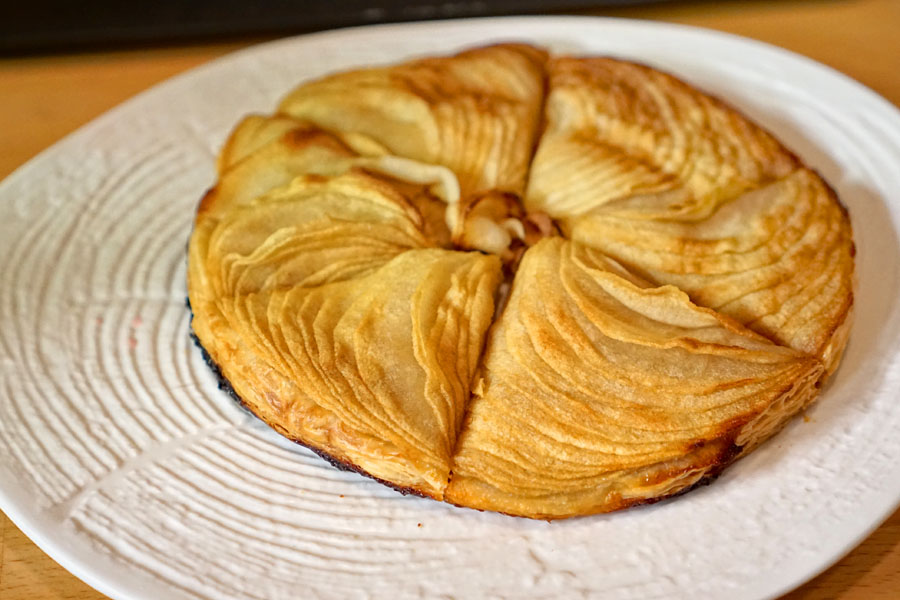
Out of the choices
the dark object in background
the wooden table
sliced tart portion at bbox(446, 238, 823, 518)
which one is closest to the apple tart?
sliced tart portion at bbox(446, 238, 823, 518)

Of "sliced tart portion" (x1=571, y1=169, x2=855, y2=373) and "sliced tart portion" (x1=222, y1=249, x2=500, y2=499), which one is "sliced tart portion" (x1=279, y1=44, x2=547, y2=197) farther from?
"sliced tart portion" (x1=222, y1=249, x2=500, y2=499)

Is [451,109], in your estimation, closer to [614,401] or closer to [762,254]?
[762,254]

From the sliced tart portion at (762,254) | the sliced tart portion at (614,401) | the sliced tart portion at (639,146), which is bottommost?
the sliced tart portion at (614,401)

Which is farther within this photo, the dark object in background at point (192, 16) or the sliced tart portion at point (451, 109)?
the dark object in background at point (192, 16)

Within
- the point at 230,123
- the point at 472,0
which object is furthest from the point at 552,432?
the point at 472,0

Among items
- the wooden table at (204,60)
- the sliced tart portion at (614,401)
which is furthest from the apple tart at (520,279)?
the wooden table at (204,60)

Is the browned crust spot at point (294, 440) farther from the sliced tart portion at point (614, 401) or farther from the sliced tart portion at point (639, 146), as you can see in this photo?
the sliced tart portion at point (639, 146)
